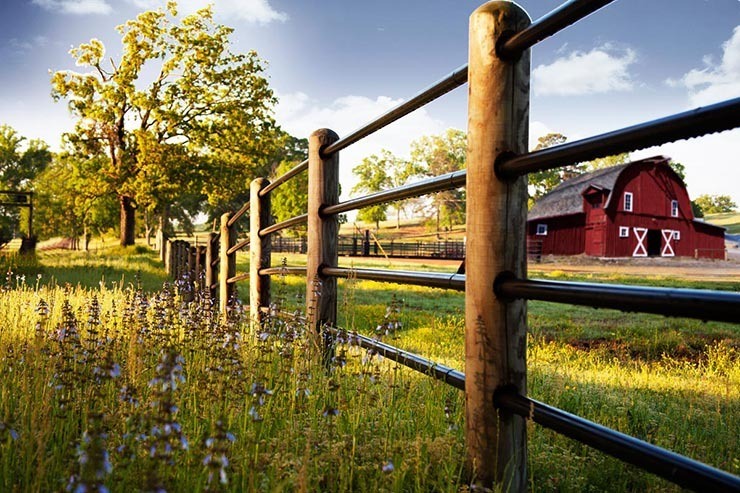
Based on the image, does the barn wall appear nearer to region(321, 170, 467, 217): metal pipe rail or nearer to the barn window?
the barn window

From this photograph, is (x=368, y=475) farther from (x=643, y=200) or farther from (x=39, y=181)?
(x=39, y=181)

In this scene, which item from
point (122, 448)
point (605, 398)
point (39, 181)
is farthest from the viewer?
point (39, 181)

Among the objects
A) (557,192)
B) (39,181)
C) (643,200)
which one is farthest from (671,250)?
(39,181)

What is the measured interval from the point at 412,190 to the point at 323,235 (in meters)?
1.23

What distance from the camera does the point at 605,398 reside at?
4.00 metres

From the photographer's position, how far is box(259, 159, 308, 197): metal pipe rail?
14.1 ft

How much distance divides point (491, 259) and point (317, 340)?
193cm

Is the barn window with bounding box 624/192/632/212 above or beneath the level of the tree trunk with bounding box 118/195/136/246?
above

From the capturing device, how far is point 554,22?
5.36 feet

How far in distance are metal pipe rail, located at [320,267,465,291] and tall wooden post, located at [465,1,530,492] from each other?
228 millimetres

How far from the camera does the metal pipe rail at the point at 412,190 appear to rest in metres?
2.24

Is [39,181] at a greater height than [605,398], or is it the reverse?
[39,181]

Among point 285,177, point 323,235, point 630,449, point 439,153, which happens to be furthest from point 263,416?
point 439,153

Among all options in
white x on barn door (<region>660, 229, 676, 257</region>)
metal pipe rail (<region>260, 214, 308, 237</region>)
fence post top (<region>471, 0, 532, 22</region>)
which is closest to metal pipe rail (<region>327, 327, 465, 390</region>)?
fence post top (<region>471, 0, 532, 22</region>)
